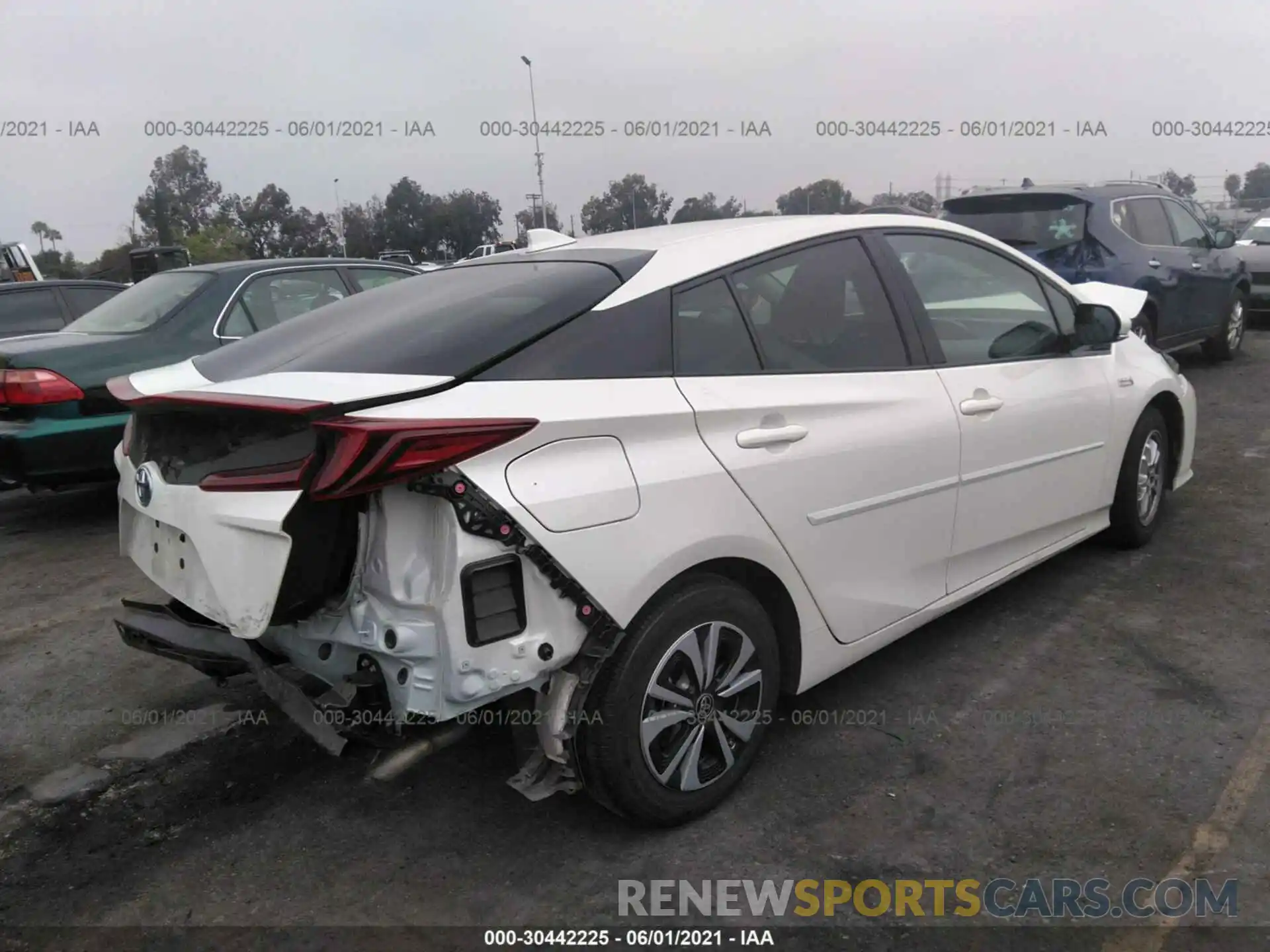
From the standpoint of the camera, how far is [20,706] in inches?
144

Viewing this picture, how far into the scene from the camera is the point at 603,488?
2359mm

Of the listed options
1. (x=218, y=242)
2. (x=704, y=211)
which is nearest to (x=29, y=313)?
(x=704, y=211)

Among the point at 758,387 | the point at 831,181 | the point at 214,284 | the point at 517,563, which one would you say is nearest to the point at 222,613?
the point at 517,563

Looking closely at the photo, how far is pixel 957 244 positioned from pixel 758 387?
149 cm

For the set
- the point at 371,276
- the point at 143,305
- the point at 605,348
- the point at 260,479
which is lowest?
the point at 260,479

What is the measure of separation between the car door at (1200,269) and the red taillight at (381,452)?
8.65 meters

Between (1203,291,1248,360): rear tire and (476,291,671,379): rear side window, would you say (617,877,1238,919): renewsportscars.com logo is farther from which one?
(1203,291,1248,360): rear tire

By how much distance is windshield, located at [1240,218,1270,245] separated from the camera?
12.5 metres

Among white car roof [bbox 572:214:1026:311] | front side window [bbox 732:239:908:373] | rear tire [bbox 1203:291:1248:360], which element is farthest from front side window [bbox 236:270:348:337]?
rear tire [bbox 1203:291:1248:360]

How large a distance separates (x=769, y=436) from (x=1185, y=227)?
26.9ft

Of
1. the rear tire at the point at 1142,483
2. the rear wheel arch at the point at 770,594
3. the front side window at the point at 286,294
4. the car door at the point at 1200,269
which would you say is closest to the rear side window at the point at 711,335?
the rear wheel arch at the point at 770,594

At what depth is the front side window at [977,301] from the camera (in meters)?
3.51

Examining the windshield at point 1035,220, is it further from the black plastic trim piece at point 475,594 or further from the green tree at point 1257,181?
the green tree at point 1257,181

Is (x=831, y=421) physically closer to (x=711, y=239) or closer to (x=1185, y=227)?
(x=711, y=239)
